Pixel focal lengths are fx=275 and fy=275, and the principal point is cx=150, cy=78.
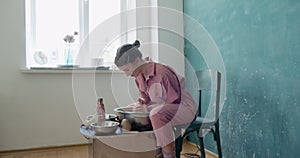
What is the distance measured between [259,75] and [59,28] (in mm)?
2079

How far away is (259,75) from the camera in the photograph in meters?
1.77

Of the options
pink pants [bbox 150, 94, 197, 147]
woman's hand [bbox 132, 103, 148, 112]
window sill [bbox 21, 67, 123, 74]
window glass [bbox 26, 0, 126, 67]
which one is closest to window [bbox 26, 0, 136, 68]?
window glass [bbox 26, 0, 126, 67]

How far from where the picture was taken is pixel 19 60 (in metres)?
2.59

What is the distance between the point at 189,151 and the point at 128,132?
1.30 metres

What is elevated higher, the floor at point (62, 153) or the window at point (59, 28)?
the window at point (59, 28)

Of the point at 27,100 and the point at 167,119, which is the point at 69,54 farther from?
the point at 167,119

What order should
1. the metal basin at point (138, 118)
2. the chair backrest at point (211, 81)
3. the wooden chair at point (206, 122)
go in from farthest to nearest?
the chair backrest at point (211, 81) → the wooden chair at point (206, 122) → the metal basin at point (138, 118)

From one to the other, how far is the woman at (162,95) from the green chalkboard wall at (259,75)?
0.50 m

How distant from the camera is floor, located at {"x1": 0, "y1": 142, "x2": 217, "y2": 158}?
2.46 meters

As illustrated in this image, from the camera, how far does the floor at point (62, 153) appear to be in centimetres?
246

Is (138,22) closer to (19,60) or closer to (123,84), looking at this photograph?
(123,84)

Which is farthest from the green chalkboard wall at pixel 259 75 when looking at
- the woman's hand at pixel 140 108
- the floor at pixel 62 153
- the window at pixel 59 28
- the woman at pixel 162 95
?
the window at pixel 59 28

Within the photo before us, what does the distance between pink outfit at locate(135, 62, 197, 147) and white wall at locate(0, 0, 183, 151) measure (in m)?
1.37

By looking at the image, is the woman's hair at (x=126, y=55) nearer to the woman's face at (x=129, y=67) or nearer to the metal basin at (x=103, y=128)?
the woman's face at (x=129, y=67)
